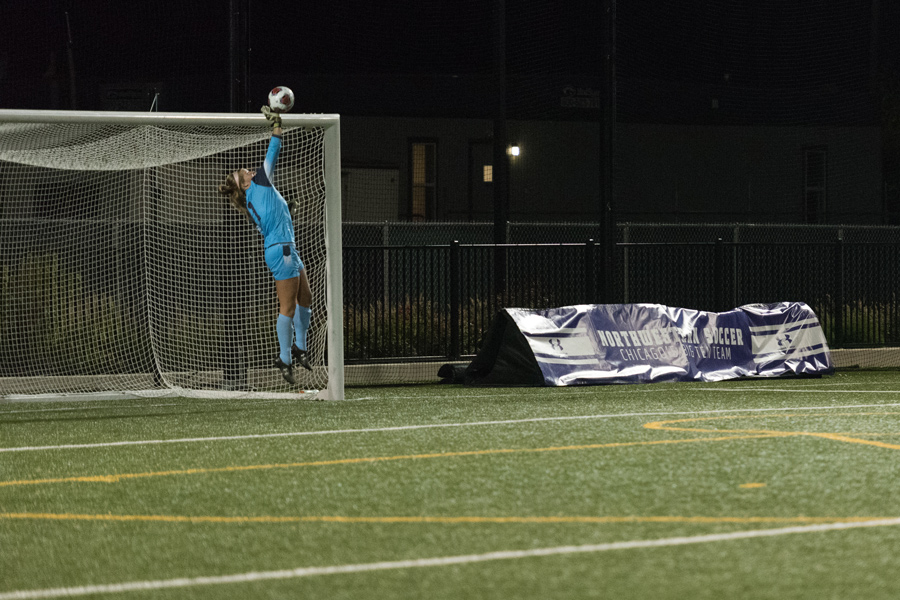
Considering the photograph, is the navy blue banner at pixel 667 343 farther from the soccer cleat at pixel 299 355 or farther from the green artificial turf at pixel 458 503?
the green artificial turf at pixel 458 503

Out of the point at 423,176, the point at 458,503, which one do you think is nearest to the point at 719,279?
the point at 458,503

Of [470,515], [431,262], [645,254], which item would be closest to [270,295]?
[431,262]

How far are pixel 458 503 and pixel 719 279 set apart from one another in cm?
1127

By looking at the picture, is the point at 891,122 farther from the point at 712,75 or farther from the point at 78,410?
the point at 78,410

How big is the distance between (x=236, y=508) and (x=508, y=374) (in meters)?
7.57

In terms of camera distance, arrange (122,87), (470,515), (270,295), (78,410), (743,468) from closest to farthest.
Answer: (470,515) < (743,468) < (78,410) < (270,295) < (122,87)

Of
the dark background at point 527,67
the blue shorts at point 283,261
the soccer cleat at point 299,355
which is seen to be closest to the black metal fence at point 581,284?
the soccer cleat at point 299,355

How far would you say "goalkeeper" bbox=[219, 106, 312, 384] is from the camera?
39.7 ft

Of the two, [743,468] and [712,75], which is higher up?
[712,75]

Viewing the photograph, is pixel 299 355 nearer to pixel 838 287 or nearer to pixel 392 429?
pixel 392 429

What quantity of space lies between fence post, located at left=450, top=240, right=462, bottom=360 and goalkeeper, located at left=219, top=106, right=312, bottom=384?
10.5 feet

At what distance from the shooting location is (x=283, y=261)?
39.8ft

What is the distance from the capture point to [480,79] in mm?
27844

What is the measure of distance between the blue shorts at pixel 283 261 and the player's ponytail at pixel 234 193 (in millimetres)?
497
